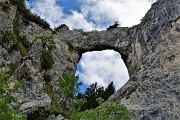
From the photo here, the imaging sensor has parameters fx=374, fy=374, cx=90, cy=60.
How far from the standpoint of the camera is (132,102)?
56250mm

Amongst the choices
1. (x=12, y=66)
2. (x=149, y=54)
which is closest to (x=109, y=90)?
(x=149, y=54)

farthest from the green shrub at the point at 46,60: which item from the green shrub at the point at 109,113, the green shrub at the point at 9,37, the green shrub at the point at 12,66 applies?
the green shrub at the point at 109,113

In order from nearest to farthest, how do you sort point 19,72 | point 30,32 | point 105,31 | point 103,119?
point 103,119
point 19,72
point 30,32
point 105,31

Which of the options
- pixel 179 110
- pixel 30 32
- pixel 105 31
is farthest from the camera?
pixel 105 31

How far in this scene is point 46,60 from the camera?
7325 cm

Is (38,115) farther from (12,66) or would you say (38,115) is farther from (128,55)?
(128,55)

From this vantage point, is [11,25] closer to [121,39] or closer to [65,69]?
[65,69]

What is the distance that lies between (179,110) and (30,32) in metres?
41.5

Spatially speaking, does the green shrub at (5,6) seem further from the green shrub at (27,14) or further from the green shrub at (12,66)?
the green shrub at (12,66)

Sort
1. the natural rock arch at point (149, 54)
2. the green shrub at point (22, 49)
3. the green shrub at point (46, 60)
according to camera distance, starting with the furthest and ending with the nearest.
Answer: the green shrub at point (46, 60), the green shrub at point (22, 49), the natural rock arch at point (149, 54)

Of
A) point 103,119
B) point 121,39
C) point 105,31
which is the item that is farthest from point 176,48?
point 103,119

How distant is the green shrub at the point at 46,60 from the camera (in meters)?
71.8

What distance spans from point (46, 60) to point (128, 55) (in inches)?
740

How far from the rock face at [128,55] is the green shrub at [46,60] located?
275 mm
